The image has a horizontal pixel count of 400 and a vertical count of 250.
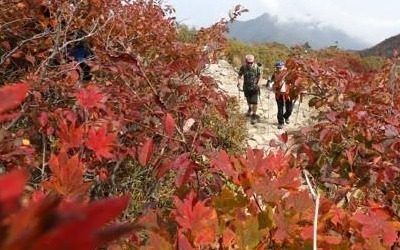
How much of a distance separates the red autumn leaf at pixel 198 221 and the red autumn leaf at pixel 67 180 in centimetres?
24

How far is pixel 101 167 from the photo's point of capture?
9.11 feet

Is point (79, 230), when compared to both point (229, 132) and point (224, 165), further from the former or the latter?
point (229, 132)

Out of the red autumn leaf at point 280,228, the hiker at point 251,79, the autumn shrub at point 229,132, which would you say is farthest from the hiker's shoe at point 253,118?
the red autumn leaf at point 280,228

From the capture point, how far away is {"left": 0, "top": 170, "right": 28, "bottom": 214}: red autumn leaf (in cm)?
25

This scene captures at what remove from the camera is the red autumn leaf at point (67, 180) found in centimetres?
117

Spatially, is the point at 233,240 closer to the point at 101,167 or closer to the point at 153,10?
the point at 101,167

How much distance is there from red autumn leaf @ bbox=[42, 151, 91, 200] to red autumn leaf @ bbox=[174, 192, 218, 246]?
0.78 feet

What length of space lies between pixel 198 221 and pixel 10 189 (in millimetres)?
1014

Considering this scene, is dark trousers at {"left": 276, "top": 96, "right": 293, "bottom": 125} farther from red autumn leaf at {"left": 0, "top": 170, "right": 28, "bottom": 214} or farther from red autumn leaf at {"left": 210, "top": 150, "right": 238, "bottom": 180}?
red autumn leaf at {"left": 0, "top": 170, "right": 28, "bottom": 214}

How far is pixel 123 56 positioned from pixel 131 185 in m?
2.24

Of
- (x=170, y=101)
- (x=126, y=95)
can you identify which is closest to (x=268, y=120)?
(x=126, y=95)

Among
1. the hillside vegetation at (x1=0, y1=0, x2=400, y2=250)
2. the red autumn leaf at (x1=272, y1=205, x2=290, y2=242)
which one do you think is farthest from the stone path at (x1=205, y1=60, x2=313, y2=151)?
the red autumn leaf at (x1=272, y1=205, x2=290, y2=242)

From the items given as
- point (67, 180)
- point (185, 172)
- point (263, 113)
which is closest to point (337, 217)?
point (185, 172)

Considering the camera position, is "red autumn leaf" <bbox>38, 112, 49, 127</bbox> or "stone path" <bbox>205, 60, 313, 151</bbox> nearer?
"red autumn leaf" <bbox>38, 112, 49, 127</bbox>
